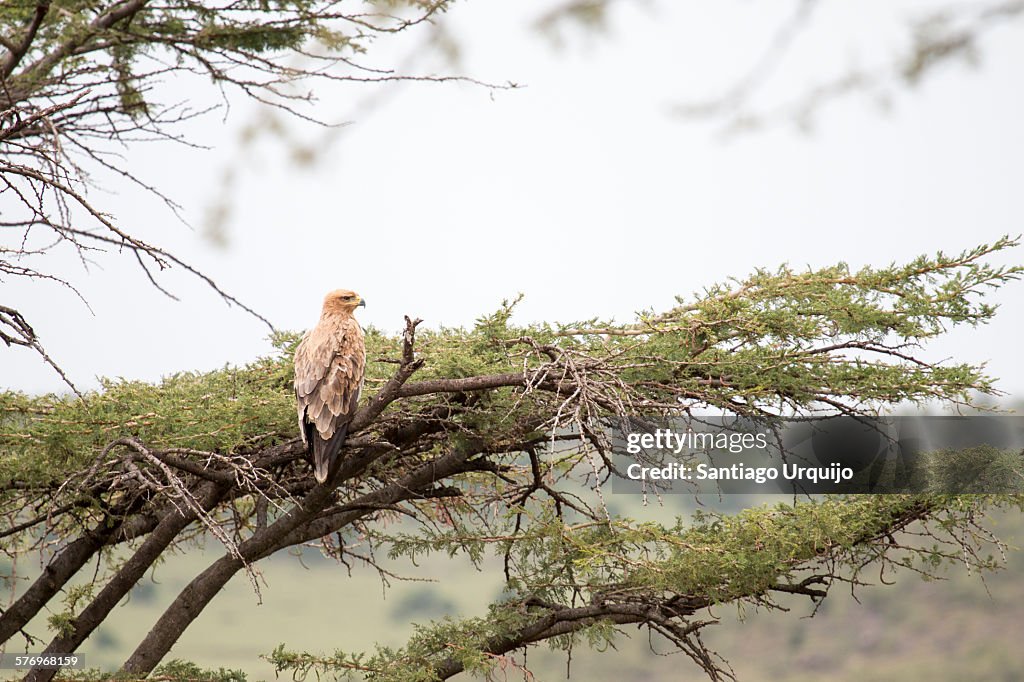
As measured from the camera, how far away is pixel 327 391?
605 centimetres

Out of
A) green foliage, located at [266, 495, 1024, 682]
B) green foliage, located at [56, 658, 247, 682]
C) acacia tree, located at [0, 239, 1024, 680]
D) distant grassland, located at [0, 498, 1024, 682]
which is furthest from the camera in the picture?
distant grassland, located at [0, 498, 1024, 682]

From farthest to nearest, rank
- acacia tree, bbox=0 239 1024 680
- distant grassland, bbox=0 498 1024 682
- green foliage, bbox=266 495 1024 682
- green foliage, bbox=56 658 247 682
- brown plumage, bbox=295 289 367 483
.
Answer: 1. distant grassland, bbox=0 498 1024 682
2. green foliage, bbox=56 658 247 682
3. green foliage, bbox=266 495 1024 682
4. acacia tree, bbox=0 239 1024 680
5. brown plumage, bbox=295 289 367 483

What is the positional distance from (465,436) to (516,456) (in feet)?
3.59

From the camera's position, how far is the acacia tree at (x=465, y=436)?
6.66 meters

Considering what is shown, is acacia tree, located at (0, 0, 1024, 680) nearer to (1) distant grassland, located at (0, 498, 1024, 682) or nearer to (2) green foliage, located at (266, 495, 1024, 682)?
(2) green foliage, located at (266, 495, 1024, 682)

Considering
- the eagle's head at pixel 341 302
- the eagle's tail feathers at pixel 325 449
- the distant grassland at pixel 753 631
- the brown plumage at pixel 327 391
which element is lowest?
the distant grassland at pixel 753 631

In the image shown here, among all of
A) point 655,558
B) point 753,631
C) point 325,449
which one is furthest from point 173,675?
point 753,631

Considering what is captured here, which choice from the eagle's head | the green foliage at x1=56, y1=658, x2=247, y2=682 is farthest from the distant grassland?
the eagle's head

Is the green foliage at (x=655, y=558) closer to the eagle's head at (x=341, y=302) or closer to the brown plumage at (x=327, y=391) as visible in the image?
the brown plumage at (x=327, y=391)

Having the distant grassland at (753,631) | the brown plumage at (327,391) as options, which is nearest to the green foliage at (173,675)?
the brown plumage at (327,391)

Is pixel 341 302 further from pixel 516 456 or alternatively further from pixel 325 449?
pixel 516 456

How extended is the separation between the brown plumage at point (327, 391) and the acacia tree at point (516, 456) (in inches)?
5.8

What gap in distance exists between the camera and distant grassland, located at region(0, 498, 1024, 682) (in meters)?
35.1

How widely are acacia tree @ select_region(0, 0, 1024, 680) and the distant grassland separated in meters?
24.7
